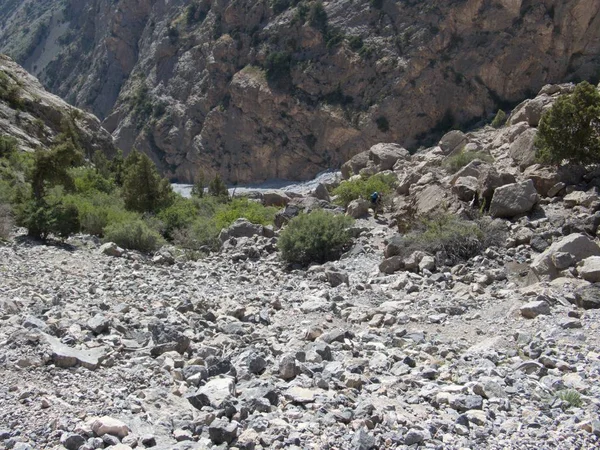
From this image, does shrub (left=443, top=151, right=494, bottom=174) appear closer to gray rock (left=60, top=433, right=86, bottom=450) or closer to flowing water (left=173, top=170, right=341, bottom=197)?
gray rock (left=60, top=433, right=86, bottom=450)

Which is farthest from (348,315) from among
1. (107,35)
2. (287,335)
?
(107,35)

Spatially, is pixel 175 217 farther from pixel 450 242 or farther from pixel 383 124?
pixel 383 124

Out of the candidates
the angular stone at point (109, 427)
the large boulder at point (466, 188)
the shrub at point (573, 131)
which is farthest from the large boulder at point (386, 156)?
the angular stone at point (109, 427)

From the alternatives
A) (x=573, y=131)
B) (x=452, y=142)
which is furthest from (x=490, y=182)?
(x=452, y=142)

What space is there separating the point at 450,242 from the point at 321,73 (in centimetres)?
5751

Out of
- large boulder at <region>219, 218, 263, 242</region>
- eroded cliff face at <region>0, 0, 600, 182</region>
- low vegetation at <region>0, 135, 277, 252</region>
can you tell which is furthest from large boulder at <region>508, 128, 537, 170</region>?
eroded cliff face at <region>0, 0, 600, 182</region>

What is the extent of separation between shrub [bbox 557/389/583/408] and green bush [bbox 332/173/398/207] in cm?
1598

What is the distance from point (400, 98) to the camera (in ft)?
201

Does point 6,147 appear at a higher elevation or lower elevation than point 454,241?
lower

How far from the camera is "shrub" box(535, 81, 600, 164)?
46.8 feet

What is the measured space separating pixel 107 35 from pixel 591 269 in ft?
326

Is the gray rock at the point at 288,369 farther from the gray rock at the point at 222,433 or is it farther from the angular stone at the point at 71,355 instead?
the angular stone at the point at 71,355

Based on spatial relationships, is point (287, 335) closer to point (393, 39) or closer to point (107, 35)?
point (393, 39)

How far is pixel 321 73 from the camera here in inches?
2621
